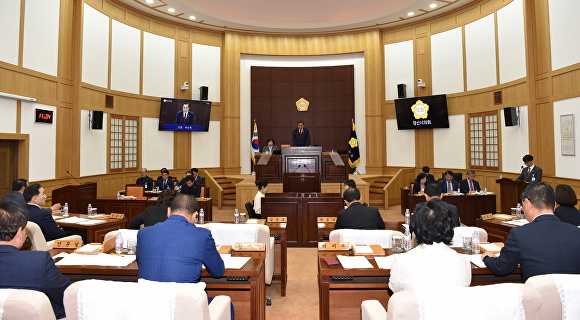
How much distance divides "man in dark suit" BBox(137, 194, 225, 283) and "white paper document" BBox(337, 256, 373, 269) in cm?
104

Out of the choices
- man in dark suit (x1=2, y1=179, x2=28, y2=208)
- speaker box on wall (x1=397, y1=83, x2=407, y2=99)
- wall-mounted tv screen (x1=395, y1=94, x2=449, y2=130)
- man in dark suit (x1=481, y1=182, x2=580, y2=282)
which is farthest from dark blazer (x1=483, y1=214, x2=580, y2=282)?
speaker box on wall (x1=397, y1=83, x2=407, y2=99)

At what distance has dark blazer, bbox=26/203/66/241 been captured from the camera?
397cm

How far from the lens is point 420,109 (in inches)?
460

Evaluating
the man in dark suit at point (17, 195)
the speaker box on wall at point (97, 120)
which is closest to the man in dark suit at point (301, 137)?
the speaker box on wall at point (97, 120)

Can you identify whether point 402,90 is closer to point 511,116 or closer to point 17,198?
point 511,116

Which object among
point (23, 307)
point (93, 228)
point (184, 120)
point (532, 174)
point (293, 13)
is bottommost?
point (93, 228)

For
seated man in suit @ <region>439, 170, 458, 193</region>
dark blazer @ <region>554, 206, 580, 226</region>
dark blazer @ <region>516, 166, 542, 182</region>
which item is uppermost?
dark blazer @ <region>516, 166, 542, 182</region>

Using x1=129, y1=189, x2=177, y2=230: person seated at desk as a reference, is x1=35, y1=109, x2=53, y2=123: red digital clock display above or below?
above

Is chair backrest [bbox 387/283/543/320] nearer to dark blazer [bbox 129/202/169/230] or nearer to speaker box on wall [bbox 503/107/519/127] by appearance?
dark blazer [bbox 129/202/169/230]

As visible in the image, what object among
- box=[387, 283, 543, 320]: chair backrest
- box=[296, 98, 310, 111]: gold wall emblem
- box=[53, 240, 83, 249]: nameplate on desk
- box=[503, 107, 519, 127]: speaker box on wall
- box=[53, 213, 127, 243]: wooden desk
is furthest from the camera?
box=[296, 98, 310, 111]: gold wall emblem

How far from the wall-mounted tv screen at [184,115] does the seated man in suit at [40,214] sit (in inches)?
296

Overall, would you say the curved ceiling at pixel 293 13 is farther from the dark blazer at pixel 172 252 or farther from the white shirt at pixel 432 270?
the white shirt at pixel 432 270

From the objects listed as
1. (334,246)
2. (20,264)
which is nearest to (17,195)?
(20,264)

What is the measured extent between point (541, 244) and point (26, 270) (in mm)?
2920
